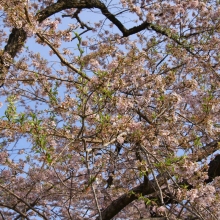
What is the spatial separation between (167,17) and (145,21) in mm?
534

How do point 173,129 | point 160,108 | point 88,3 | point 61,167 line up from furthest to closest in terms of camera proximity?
point 88,3 → point 61,167 → point 173,129 → point 160,108

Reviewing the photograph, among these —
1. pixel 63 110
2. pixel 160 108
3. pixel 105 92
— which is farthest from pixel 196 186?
pixel 63 110

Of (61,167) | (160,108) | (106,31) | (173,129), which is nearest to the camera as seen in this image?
(160,108)

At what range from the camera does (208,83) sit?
629 centimetres

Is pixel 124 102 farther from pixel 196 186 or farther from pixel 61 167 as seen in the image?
pixel 61 167

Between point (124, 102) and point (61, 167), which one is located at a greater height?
point (61, 167)

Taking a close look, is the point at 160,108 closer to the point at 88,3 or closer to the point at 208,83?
the point at 208,83

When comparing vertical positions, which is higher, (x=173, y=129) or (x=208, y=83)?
(x=208, y=83)

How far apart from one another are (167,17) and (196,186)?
4.71 metres

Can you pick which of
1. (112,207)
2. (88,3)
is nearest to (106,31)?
(88,3)

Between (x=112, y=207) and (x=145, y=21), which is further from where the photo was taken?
(x=145, y=21)

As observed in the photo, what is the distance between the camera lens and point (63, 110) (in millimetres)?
4086

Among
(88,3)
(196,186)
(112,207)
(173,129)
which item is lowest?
(196,186)

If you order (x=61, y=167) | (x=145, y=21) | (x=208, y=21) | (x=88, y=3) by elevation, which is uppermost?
(x=88, y=3)
